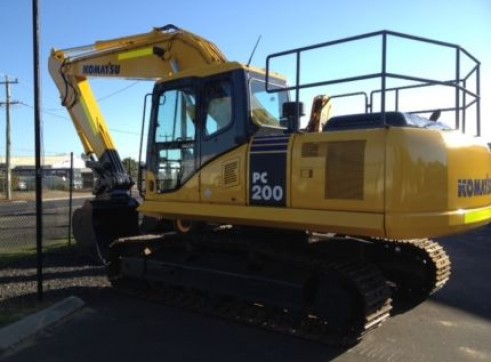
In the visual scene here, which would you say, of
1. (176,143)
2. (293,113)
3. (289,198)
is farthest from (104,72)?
(289,198)

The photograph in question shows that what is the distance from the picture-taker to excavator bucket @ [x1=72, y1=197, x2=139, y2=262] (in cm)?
969

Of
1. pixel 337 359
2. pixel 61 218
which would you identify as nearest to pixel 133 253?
pixel 337 359

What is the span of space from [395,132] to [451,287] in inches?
182

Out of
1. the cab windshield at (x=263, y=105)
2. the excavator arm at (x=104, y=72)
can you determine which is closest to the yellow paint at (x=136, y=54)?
the excavator arm at (x=104, y=72)

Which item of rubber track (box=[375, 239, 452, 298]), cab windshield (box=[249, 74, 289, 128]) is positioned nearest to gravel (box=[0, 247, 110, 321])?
cab windshield (box=[249, 74, 289, 128])

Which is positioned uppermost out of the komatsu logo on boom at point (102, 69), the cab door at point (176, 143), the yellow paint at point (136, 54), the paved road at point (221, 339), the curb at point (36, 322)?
the yellow paint at point (136, 54)

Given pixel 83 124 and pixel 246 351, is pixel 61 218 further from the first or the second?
pixel 246 351

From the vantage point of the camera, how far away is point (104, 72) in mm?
10117

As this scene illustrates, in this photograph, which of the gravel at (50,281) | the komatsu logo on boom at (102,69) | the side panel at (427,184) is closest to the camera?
the side panel at (427,184)

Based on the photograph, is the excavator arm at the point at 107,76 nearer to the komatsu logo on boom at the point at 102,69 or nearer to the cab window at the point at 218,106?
the komatsu logo on boom at the point at 102,69

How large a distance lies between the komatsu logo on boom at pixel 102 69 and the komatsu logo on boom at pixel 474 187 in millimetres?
6243

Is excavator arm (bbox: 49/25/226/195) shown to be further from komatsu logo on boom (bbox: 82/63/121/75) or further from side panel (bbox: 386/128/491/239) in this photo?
side panel (bbox: 386/128/491/239)

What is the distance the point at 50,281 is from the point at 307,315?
177 inches

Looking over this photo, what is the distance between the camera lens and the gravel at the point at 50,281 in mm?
7723
